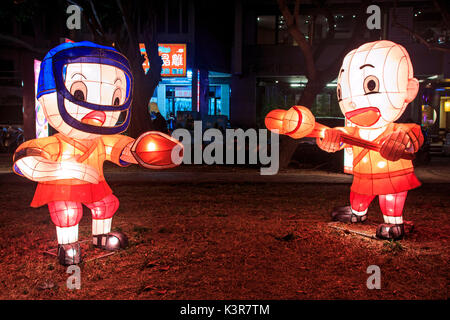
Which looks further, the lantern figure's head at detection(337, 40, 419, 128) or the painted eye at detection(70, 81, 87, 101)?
the lantern figure's head at detection(337, 40, 419, 128)

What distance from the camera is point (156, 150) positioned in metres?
3.74

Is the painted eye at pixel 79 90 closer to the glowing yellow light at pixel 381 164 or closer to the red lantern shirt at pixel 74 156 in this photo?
the red lantern shirt at pixel 74 156

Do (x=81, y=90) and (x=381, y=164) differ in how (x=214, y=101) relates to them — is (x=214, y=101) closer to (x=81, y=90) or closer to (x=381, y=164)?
(x=381, y=164)

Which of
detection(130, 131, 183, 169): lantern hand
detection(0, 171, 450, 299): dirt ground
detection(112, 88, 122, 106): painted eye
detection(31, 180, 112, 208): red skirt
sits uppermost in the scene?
detection(112, 88, 122, 106): painted eye

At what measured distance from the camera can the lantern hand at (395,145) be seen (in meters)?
4.57

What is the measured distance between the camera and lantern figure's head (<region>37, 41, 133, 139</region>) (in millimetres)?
3922

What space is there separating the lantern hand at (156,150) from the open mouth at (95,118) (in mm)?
547

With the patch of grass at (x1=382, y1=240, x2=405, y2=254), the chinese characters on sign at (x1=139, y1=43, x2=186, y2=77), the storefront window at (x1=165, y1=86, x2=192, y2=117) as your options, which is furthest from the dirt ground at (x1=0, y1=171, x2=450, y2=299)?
the storefront window at (x1=165, y1=86, x2=192, y2=117)

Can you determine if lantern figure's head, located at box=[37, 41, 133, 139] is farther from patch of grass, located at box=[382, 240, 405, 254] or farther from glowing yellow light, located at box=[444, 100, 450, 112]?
glowing yellow light, located at box=[444, 100, 450, 112]

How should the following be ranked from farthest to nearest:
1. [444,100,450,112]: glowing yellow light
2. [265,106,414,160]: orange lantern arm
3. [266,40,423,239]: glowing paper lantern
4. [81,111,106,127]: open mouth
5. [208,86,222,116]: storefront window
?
[208,86,222,116]: storefront window → [444,100,450,112]: glowing yellow light → [266,40,423,239]: glowing paper lantern → [265,106,414,160]: orange lantern arm → [81,111,106,127]: open mouth

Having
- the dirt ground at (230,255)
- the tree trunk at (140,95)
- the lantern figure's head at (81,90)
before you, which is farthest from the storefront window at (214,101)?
Answer: the lantern figure's head at (81,90)

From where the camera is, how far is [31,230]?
565cm
